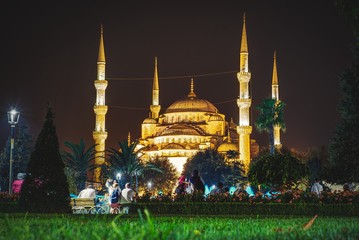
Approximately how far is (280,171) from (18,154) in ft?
87.2

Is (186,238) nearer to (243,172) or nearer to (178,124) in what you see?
(243,172)

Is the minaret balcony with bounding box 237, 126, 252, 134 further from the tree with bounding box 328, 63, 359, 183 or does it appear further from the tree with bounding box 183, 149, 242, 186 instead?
the tree with bounding box 328, 63, 359, 183

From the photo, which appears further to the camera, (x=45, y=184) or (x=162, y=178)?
(x=162, y=178)

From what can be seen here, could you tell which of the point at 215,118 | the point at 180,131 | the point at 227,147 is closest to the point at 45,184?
the point at 227,147

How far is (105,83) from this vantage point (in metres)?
58.7

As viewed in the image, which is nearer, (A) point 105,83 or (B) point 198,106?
(A) point 105,83

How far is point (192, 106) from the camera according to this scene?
84.0 m

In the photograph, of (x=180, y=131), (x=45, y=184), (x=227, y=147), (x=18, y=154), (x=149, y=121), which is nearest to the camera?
(x=45, y=184)

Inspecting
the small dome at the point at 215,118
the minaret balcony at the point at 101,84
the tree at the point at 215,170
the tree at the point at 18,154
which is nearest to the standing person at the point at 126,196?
the tree at the point at 18,154

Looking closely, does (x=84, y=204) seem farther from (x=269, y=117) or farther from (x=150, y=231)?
(x=269, y=117)

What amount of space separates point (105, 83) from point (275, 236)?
182 feet

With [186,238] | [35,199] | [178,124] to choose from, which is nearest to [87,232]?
[186,238]

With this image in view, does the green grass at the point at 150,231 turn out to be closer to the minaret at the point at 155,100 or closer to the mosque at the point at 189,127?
the mosque at the point at 189,127

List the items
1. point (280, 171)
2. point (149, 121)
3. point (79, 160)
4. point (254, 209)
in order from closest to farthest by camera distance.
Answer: point (254, 209) < point (280, 171) < point (79, 160) < point (149, 121)
